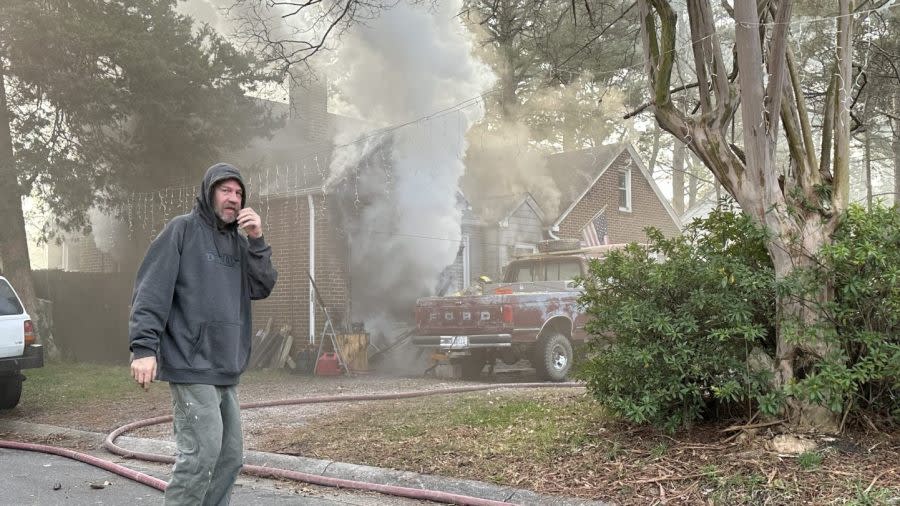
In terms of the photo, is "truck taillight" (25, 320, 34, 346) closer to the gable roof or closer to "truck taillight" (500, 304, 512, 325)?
"truck taillight" (500, 304, 512, 325)

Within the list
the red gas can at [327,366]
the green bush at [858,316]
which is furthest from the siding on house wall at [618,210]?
the green bush at [858,316]

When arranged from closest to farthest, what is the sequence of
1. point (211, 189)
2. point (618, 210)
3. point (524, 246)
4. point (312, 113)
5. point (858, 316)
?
point (211, 189)
point (858, 316)
point (524, 246)
point (312, 113)
point (618, 210)

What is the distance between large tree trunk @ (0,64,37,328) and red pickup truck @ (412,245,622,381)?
25.0 feet

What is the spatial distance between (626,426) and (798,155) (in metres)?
2.24

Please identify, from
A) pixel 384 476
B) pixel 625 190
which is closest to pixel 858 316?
pixel 384 476

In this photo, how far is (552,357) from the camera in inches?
491

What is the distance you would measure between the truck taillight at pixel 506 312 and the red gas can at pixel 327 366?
10.9ft

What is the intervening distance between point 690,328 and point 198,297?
307 centimetres

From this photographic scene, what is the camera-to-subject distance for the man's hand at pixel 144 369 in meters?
3.38

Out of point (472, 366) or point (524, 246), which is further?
point (524, 246)

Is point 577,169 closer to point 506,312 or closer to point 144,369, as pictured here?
point 506,312

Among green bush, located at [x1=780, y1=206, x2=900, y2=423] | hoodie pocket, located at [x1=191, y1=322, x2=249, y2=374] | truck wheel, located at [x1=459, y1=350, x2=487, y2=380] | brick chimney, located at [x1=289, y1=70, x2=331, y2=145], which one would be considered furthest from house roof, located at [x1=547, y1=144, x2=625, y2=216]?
hoodie pocket, located at [x1=191, y1=322, x2=249, y2=374]

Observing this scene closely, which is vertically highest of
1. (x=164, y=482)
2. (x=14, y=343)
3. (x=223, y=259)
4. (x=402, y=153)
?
(x=402, y=153)

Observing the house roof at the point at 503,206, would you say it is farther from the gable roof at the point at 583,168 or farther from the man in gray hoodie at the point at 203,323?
the man in gray hoodie at the point at 203,323
